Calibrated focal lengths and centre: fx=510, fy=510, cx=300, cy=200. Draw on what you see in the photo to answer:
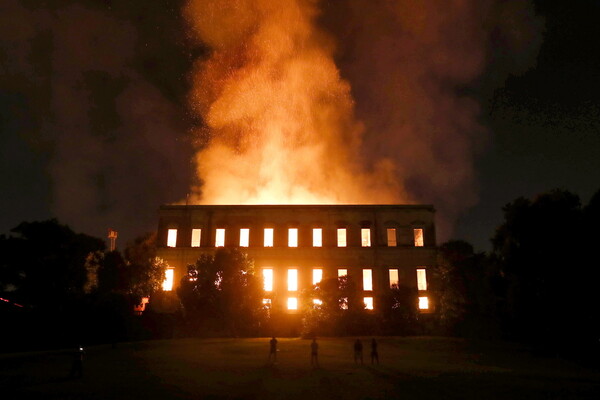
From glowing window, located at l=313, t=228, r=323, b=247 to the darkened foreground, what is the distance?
20918 mm

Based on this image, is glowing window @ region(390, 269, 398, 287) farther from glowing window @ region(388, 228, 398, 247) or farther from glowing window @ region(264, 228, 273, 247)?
glowing window @ region(264, 228, 273, 247)

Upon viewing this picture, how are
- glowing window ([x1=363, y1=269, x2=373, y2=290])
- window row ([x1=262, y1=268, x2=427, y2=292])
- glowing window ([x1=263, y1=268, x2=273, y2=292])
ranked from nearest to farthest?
glowing window ([x1=263, y1=268, x2=273, y2=292])
window row ([x1=262, y1=268, x2=427, y2=292])
glowing window ([x1=363, y1=269, x2=373, y2=290])

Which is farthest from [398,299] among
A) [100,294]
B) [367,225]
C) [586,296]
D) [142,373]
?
[142,373]

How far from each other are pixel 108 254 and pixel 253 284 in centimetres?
1358

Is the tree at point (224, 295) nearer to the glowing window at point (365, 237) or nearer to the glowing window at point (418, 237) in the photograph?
the glowing window at point (365, 237)

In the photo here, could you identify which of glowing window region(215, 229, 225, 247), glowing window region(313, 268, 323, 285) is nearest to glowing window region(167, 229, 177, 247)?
glowing window region(215, 229, 225, 247)

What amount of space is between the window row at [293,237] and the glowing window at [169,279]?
286 centimetres

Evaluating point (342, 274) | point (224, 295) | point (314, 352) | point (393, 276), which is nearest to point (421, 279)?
point (393, 276)

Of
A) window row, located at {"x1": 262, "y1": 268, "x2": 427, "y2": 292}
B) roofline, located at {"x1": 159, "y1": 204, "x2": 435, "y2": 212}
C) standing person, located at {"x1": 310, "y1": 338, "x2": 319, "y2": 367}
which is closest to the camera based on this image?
standing person, located at {"x1": 310, "y1": 338, "x2": 319, "y2": 367}

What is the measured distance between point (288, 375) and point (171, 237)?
36.1 metres

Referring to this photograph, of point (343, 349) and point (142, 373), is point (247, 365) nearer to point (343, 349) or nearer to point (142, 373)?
point (142, 373)

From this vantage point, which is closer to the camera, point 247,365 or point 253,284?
point 247,365

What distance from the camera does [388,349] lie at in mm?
34656

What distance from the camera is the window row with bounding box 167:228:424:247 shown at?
5469 cm
